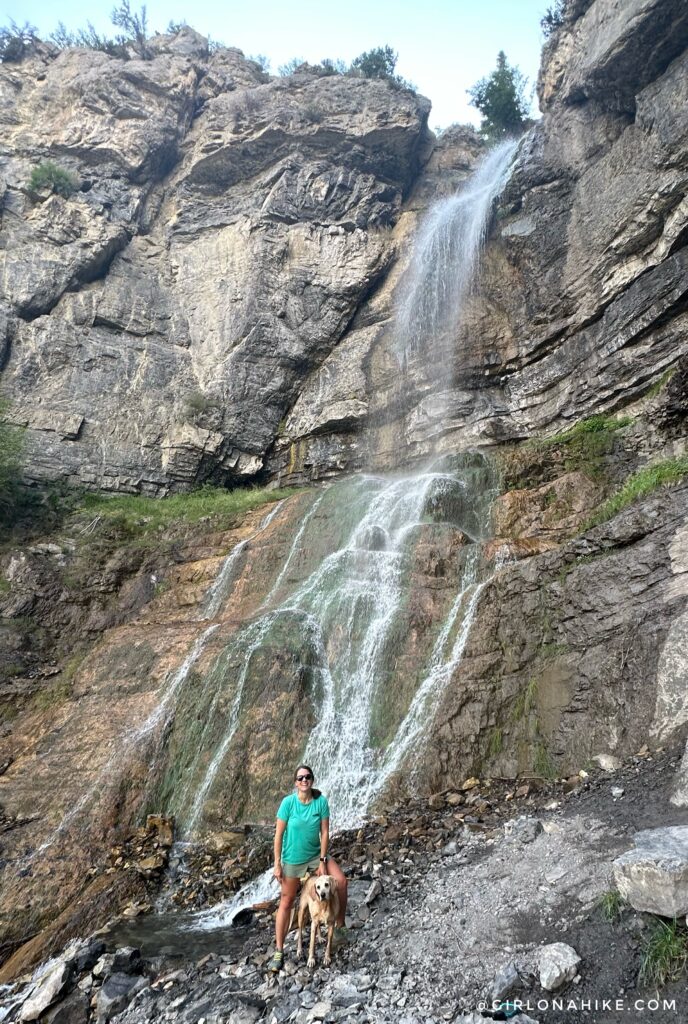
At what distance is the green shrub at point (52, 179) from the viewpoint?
23.6 metres

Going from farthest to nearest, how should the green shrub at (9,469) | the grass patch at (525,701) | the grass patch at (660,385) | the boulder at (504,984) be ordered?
the green shrub at (9,469), the grass patch at (660,385), the grass patch at (525,701), the boulder at (504,984)

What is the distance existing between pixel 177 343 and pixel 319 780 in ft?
A: 64.0

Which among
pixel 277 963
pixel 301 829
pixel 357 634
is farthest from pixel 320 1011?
pixel 357 634

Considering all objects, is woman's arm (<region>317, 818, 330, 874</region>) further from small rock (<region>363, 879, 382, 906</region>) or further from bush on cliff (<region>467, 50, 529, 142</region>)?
bush on cliff (<region>467, 50, 529, 142</region>)

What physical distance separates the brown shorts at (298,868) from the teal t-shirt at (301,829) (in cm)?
3

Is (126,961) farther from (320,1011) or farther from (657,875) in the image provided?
(657,875)

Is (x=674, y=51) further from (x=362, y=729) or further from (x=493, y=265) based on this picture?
(x=362, y=729)

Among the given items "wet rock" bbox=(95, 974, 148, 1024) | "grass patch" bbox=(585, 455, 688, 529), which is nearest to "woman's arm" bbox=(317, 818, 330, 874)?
"wet rock" bbox=(95, 974, 148, 1024)

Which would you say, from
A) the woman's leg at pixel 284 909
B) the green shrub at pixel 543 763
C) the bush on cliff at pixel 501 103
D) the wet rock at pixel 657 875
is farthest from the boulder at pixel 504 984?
the bush on cliff at pixel 501 103

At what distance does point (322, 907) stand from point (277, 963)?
65 centimetres

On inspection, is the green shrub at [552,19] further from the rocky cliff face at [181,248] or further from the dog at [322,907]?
the dog at [322,907]

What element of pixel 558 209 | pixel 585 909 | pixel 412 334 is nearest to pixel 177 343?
pixel 412 334

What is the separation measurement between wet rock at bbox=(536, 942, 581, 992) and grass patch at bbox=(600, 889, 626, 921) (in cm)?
37

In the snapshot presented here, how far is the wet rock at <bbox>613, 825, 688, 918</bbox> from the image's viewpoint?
3504 millimetres
